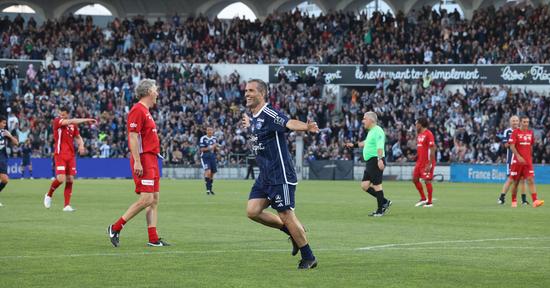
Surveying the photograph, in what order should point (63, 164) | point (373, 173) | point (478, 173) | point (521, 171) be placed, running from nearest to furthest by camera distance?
1. point (373, 173)
2. point (63, 164)
3. point (521, 171)
4. point (478, 173)

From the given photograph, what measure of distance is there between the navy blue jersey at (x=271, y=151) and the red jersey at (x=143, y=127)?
321cm

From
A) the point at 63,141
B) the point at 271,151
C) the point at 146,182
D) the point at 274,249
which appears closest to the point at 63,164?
the point at 63,141

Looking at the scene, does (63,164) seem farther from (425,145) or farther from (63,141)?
(425,145)

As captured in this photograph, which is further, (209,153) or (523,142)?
(209,153)

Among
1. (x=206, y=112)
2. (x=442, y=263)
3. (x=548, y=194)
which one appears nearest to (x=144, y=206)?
(x=442, y=263)

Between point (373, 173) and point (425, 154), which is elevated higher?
point (425, 154)

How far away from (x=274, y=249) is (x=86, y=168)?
128 ft

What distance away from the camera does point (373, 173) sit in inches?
901

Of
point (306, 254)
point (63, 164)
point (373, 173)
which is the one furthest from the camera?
point (63, 164)

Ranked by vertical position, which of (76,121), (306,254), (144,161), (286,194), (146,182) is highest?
(76,121)

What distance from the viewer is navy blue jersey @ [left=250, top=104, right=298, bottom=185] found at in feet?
39.5

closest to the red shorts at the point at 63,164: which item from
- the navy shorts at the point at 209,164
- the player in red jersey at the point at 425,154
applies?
the player in red jersey at the point at 425,154

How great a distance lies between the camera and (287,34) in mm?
63406

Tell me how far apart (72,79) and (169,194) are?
2843cm
